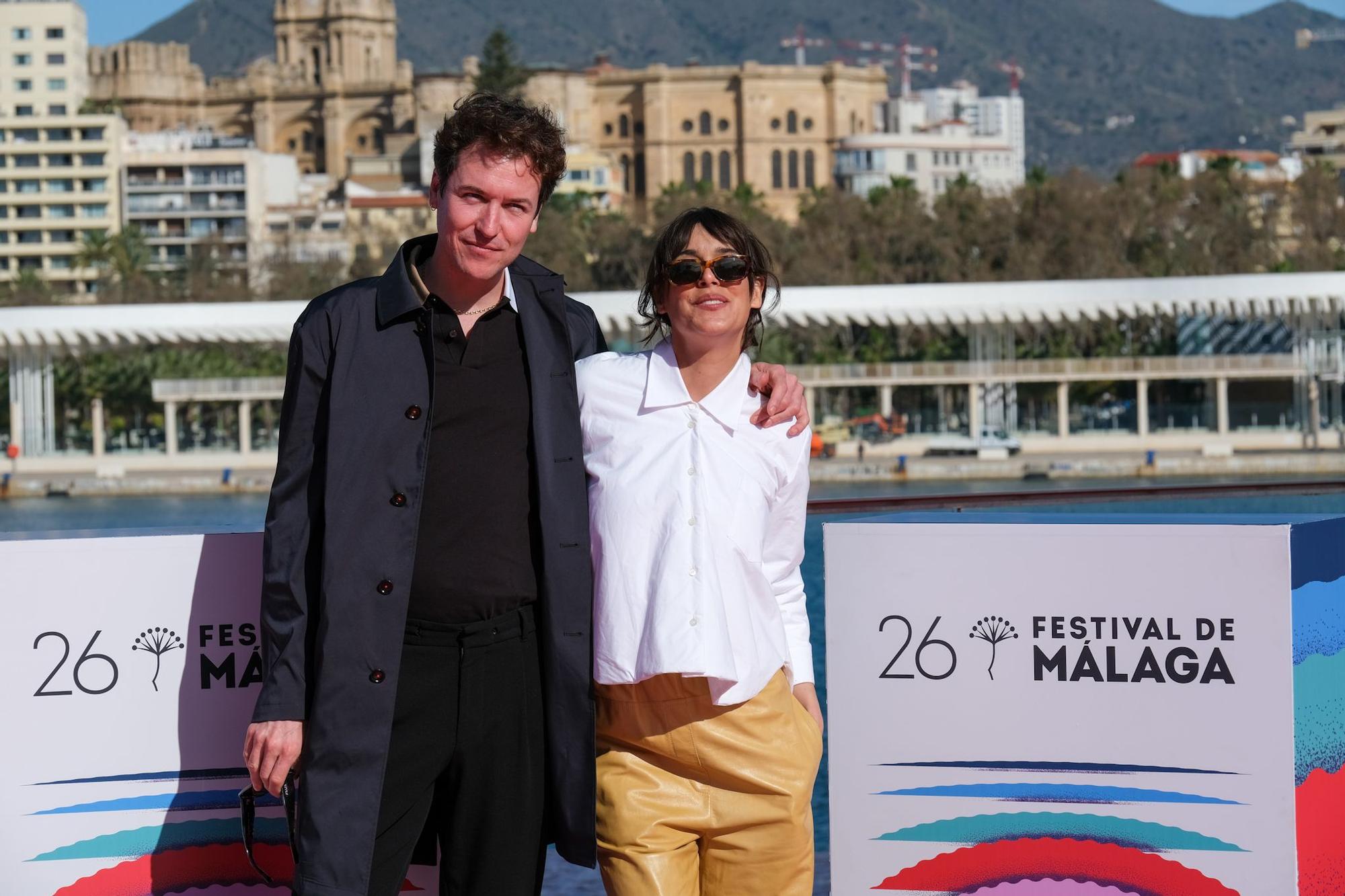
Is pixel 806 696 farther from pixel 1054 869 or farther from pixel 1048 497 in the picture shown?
pixel 1048 497

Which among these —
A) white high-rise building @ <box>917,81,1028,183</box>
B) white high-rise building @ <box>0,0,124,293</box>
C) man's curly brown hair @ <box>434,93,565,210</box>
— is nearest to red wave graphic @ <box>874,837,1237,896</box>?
man's curly brown hair @ <box>434,93,565,210</box>

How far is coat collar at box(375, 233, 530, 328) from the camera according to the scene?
283 centimetres

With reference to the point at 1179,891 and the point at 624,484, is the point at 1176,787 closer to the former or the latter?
the point at 1179,891

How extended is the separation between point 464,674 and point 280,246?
6479cm

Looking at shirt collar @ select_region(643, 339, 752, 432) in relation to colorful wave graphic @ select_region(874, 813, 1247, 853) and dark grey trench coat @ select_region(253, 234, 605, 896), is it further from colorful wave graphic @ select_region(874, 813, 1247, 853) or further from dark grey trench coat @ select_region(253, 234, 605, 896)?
colorful wave graphic @ select_region(874, 813, 1247, 853)

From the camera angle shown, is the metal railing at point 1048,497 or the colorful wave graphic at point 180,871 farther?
the metal railing at point 1048,497

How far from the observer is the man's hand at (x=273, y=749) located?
9.00 ft

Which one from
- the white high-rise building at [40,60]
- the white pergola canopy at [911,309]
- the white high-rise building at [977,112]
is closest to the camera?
the white pergola canopy at [911,309]

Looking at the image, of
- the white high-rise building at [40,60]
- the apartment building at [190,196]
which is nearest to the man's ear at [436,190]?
the apartment building at [190,196]

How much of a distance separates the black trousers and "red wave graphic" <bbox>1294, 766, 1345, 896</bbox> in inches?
49.8

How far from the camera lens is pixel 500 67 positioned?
82.6m

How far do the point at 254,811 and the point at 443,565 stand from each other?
1.95 feet

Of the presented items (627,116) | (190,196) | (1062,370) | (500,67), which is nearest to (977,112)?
(627,116)

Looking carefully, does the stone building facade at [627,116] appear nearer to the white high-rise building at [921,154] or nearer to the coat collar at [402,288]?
the white high-rise building at [921,154]
